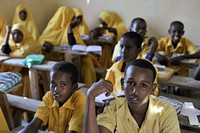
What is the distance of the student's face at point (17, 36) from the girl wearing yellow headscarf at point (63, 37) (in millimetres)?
671

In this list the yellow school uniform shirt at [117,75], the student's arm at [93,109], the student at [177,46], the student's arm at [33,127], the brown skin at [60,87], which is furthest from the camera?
the student at [177,46]

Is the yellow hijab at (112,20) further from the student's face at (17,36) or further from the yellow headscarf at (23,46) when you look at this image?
the student's face at (17,36)

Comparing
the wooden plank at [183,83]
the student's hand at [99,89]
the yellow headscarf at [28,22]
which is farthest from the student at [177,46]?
the student's hand at [99,89]

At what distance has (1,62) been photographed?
365 cm

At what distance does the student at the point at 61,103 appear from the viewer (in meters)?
1.89

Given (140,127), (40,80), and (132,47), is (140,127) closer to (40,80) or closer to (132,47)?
(132,47)

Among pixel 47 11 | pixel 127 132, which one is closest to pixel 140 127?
pixel 127 132

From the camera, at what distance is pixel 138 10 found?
559cm

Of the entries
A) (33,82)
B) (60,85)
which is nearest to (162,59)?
(33,82)

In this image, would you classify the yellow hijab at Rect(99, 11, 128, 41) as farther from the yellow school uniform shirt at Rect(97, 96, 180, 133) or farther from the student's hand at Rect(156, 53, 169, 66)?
the yellow school uniform shirt at Rect(97, 96, 180, 133)

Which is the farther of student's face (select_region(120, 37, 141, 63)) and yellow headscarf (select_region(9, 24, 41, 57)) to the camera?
yellow headscarf (select_region(9, 24, 41, 57))

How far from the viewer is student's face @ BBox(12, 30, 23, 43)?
3.92 metres

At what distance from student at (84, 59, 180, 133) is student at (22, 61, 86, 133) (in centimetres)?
34

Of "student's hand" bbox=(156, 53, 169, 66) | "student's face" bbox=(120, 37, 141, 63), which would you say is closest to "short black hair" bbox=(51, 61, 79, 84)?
"student's face" bbox=(120, 37, 141, 63)
